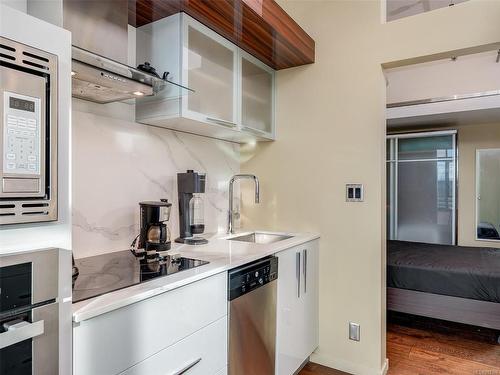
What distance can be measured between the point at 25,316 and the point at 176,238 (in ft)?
4.43

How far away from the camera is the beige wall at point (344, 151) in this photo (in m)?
2.19

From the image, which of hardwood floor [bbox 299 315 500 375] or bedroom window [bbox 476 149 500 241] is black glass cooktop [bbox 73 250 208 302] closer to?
hardwood floor [bbox 299 315 500 375]

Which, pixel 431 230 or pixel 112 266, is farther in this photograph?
pixel 431 230

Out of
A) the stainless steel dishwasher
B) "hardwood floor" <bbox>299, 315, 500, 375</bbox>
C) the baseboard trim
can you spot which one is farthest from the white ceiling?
the baseboard trim

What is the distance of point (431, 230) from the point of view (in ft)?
16.4

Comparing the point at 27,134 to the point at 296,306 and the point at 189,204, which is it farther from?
the point at 296,306

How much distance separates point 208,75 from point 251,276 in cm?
115

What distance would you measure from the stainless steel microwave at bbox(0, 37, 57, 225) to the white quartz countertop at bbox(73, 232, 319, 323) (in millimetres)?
308

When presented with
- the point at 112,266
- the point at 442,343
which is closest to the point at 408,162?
the point at 442,343

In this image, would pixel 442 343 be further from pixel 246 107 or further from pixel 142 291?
pixel 142 291

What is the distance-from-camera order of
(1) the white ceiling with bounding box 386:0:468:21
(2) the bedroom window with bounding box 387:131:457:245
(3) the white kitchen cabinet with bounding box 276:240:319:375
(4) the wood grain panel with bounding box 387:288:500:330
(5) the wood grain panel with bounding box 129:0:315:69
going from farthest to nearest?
(2) the bedroom window with bounding box 387:131:457:245 < (1) the white ceiling with bounding box 386:0:468:21 < (4) the wood grain panel with bounding box 387:288:500:330 < (3) the white kitchen cabinet with bounding box 276:240:319:375 < (5) the wood grain panel with bounding box 129:0:315:69

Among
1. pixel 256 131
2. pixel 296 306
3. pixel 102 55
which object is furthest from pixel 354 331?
pixel 102 55

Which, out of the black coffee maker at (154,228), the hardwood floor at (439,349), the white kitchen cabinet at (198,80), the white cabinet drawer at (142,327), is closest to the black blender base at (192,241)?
the black coffee maker at (154,228)

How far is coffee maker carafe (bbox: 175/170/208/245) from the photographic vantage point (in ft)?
6.58
